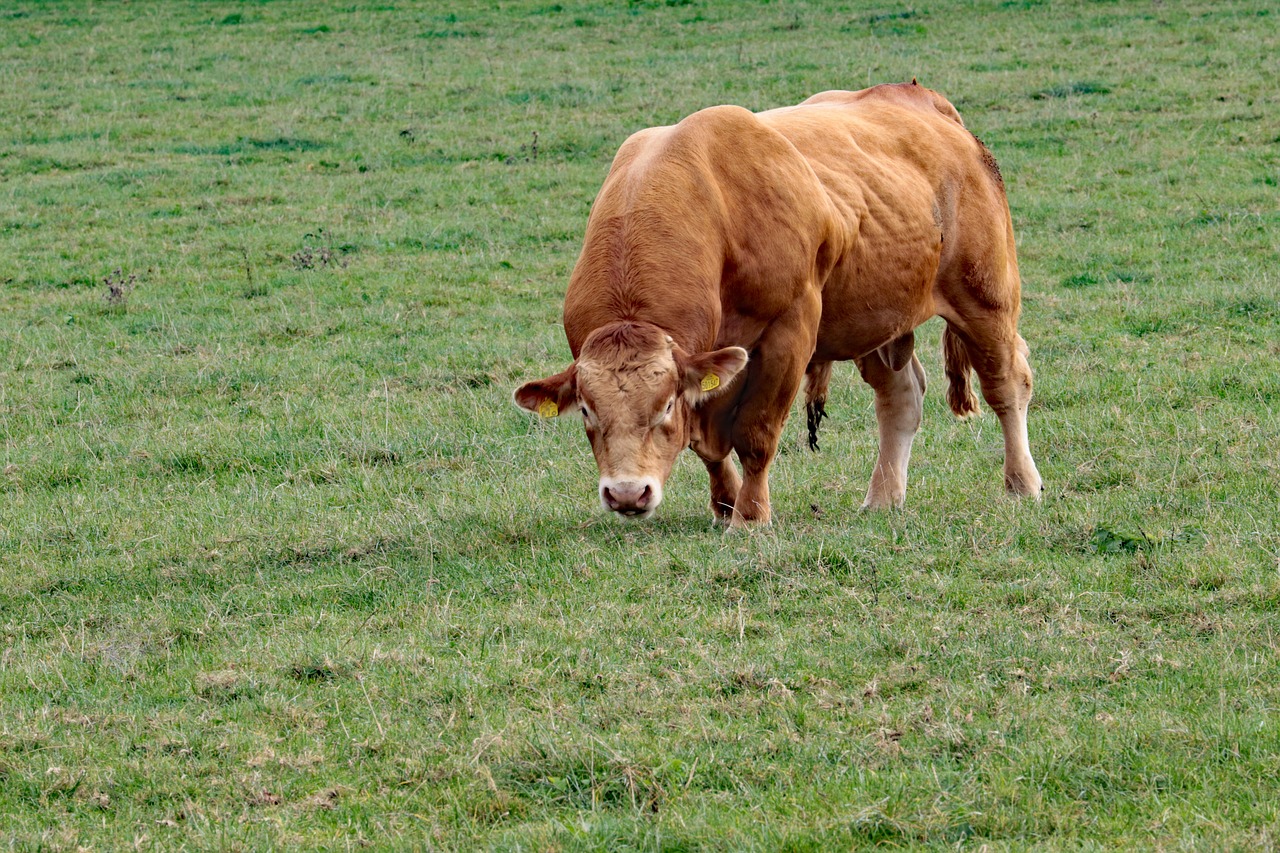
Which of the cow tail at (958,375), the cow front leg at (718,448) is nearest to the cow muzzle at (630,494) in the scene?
the cow front leg at (718,448)

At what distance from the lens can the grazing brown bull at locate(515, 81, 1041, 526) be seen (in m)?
6.64

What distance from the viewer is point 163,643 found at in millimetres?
6199

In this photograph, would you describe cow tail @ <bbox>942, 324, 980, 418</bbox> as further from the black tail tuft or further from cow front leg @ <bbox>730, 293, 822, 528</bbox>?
cow front leg @ <bbox>730, 293, 822, 528</bbox>

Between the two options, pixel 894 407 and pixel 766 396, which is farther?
pixel 894 407

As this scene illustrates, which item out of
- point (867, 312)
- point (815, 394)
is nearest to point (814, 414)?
point (815, 394)

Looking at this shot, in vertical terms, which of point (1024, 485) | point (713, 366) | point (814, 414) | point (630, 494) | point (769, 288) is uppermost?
point (769, 288)

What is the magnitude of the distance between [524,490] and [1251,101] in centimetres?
1486

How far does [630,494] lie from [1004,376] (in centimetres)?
312

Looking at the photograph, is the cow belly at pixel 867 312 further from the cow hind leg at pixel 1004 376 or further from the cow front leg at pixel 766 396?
the cow hind leg at pixel 1004 376

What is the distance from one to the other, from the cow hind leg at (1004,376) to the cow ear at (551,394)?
2850 mm

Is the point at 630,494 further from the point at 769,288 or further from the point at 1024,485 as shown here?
the point at 1024,485

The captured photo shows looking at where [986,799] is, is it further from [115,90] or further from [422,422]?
[115,90]

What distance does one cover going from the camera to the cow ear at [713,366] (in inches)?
260

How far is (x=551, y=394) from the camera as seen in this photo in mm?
6770
